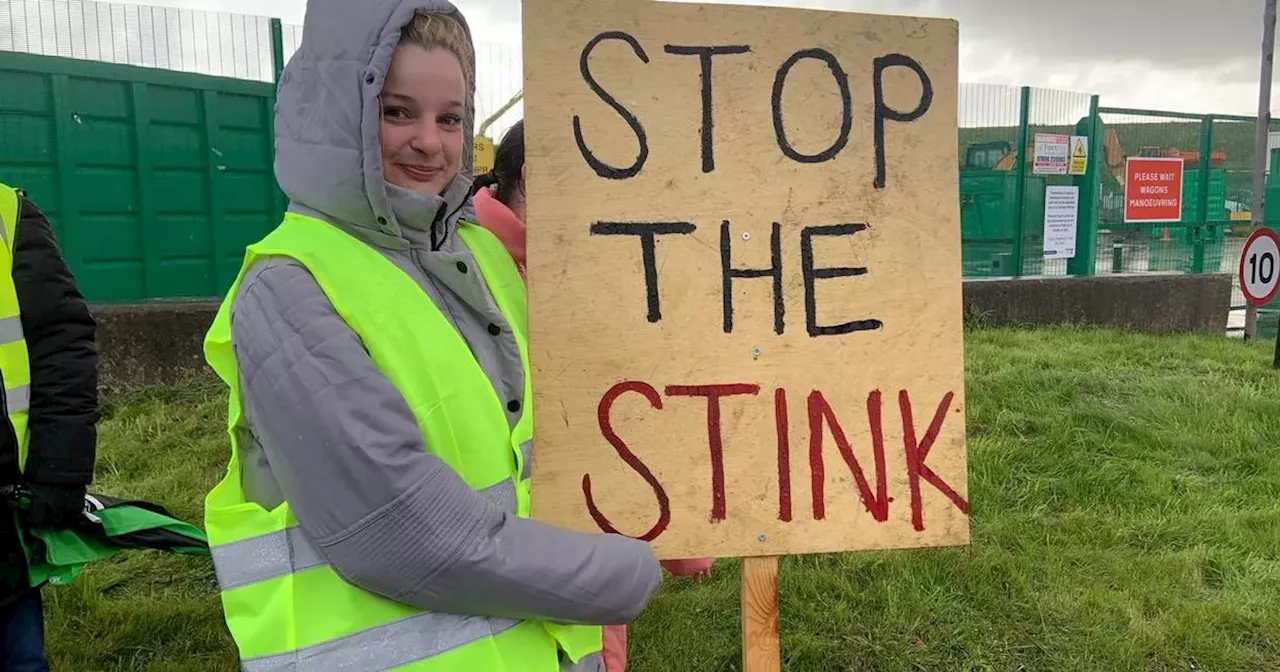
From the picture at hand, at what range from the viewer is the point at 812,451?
1.63m

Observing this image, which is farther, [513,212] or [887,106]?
[513,212]

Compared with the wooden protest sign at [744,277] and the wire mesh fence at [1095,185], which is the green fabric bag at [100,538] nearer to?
the wooden protest sign at [744,277]

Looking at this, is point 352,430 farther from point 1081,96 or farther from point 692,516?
point 1081,96

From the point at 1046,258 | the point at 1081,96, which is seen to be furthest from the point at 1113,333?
the point at 1081,96

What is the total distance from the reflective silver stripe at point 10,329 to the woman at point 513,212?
38.0 inches

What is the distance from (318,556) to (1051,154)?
9.03 metres

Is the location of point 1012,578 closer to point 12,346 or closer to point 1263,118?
point 12,346

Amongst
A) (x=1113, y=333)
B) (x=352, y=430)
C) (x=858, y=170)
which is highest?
(x=858, y=170)

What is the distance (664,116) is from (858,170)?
14.0 inches

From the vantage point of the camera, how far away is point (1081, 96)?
29.2ft

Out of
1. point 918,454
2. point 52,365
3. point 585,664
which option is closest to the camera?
point 585,664

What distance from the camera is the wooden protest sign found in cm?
153

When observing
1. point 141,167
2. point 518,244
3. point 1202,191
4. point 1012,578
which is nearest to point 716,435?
point 518,244

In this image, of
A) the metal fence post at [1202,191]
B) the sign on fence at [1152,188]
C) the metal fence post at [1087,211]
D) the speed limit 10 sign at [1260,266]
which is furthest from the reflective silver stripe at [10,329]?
the metal fence post at [1202,191]
